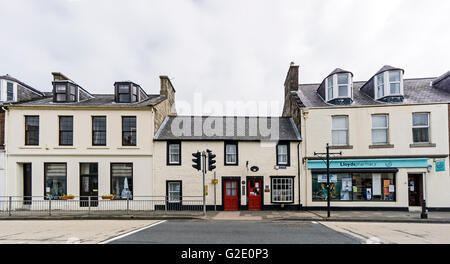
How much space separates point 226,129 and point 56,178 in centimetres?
1273

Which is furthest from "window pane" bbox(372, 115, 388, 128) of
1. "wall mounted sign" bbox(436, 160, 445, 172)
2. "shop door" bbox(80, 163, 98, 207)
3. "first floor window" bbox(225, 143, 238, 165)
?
"shop door" bbox(80, 163, 98, 207)

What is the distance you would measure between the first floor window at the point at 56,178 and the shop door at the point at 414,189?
79.5 ft

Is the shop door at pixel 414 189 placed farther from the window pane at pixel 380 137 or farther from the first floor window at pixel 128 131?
the first floor window at pixel 128 131

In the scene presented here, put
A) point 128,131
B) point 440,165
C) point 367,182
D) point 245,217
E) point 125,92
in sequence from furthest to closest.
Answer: point 125,92, point 128,131, point 367,182, point 440,165, point 245,217

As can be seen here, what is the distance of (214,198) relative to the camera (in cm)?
1652

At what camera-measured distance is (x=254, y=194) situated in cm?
1666

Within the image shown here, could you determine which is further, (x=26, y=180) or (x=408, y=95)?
(x=408, y=95)

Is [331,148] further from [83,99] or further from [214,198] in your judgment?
[83,99]

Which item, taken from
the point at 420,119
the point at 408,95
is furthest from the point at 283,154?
the point at 408,95

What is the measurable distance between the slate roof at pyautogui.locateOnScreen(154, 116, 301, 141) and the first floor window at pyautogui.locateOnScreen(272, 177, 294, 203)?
3.00m

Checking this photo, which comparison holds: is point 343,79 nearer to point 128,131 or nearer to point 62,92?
point 128,131

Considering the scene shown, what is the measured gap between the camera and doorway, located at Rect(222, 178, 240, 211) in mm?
16625

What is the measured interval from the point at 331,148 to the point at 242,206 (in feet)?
24.7

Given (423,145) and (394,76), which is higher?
(394,76)
